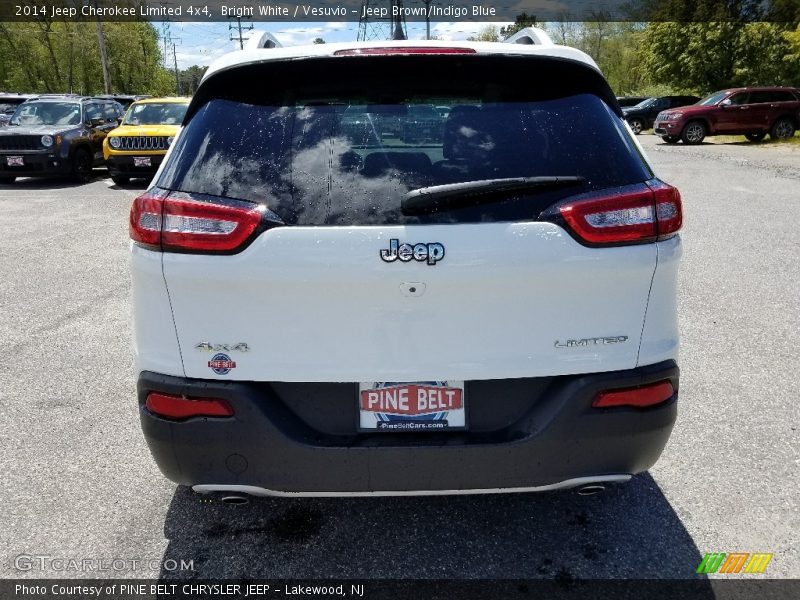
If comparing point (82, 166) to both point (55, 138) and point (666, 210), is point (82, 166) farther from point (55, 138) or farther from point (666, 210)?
point (666, 210)

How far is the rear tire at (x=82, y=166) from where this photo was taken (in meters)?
15.3

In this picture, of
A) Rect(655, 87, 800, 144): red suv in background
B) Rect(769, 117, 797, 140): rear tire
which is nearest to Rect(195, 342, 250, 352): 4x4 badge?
Rect(655, 87, 800, 144): red suv in background

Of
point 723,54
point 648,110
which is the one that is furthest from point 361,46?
point 723,54

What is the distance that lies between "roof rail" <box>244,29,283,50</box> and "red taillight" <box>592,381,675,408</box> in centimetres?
188

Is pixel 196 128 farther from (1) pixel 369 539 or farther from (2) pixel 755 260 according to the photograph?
(2) pixel 755 260

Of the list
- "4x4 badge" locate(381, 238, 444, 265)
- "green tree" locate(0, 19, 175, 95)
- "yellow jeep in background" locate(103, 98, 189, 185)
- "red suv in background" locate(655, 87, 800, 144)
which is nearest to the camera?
"4x4 badge" locate(381, 238, 444, 265)

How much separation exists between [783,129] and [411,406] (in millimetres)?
27851

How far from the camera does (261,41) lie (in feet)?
8.98

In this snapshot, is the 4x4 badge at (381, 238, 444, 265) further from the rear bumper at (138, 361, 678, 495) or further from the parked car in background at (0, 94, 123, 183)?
the parked car in background at (0, 94, 123, 183)

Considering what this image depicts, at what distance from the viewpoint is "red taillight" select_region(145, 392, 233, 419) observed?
7.16 ft

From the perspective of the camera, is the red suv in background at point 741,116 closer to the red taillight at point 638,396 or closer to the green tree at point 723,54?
the green tree at point 723,54

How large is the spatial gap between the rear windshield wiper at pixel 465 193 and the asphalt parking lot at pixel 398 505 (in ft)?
4.68

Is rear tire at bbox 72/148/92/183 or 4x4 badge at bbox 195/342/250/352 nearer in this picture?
4x4 badge at bbox 195/342/250/352

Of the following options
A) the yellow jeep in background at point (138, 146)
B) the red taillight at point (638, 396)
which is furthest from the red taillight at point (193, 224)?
the yellow jeep in background at point (138, 146)
